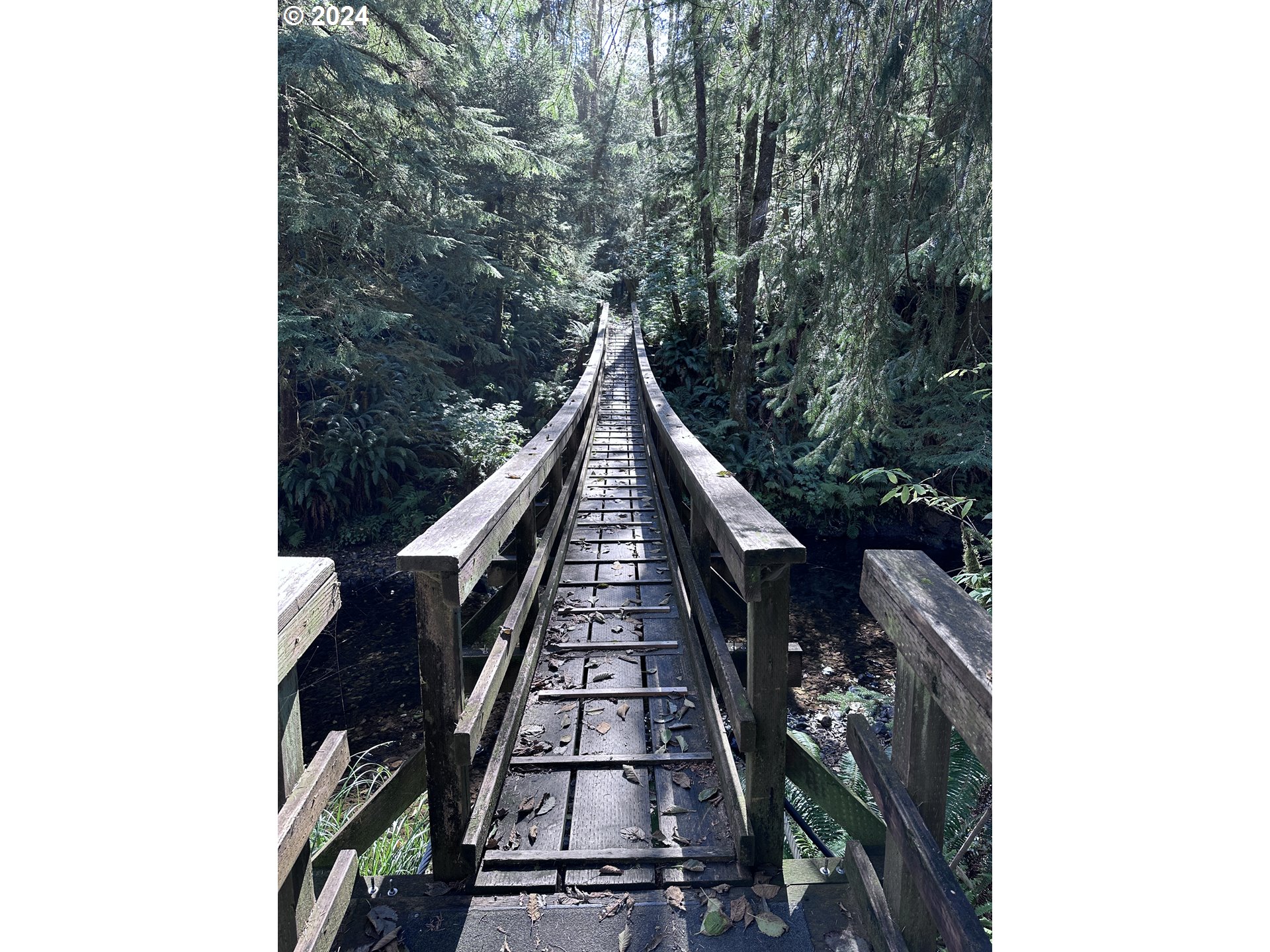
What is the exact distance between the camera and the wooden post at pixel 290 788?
1553 millimetres

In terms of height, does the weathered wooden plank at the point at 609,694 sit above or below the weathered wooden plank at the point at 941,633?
below

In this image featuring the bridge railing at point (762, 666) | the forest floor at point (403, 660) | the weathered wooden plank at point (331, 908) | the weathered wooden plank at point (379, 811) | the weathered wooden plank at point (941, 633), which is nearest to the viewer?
the weathered wooden plank at point (941, 633)

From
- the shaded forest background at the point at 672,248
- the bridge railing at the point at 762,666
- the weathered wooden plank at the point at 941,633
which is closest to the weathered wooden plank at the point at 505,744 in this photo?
the bridge railing at the point at 762,666

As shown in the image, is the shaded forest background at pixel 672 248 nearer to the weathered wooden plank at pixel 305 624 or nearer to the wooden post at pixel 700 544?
the wooden post at pixel 700 544

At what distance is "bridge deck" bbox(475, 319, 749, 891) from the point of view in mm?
2145

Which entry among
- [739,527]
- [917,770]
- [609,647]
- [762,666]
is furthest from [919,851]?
[609,647]

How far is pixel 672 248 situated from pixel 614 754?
18.4m

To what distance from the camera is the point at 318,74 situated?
9.55 metres

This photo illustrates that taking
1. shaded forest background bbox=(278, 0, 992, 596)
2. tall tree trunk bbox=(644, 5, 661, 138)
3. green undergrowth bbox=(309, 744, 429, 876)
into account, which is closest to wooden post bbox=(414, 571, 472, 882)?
green undergrowth bbox=(309, 744, 429, 876)

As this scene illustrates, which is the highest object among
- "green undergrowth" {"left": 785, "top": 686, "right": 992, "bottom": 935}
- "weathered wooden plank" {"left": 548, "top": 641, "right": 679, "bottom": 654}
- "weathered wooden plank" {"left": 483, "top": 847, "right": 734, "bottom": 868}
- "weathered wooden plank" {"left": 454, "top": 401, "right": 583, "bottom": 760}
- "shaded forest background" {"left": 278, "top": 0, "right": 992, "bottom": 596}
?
"shaded forest background" {"left": 278, "top": 0, "right": 992, "bottom": 596}

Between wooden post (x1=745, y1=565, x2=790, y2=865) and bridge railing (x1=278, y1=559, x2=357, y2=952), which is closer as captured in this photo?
bridge railing (x1=278, y1=559, x2=357, y2=952)

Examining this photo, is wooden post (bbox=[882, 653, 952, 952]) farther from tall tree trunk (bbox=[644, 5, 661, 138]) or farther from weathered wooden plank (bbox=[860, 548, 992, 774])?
tall tree trunk (bbox=[644, 5, 661, 138])

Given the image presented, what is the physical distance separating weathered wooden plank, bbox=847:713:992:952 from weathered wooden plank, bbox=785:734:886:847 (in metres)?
1.02

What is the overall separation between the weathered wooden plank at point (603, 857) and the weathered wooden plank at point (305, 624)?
3.15ft
